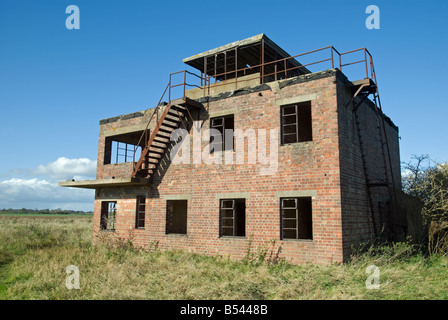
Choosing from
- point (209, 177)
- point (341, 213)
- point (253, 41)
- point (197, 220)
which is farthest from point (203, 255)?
point (253, 41)

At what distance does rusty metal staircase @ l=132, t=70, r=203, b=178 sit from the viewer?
43.9ft

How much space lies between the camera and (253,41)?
14.0 meters

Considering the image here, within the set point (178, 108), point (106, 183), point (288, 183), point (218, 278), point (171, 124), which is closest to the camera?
point (218, 278)

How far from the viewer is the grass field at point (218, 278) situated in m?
7.79

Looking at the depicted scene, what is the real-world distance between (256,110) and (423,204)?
26.3 ft

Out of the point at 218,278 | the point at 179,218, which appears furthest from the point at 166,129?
the point at 218,278

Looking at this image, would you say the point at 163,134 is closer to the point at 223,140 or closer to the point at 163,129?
the point at 163,129

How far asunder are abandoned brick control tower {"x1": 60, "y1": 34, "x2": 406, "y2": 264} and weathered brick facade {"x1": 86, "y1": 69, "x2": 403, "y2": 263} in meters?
0.03

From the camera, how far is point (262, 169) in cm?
1169

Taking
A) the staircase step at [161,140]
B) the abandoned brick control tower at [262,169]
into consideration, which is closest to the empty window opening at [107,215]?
the abandoned brick control tower at [262,169]

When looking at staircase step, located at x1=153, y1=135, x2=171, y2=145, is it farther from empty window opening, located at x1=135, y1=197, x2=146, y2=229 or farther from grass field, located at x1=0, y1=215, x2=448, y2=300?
grass field, located at x1=0, y1=215, x2=448, y2=300

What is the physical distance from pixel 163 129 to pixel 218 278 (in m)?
6.95
